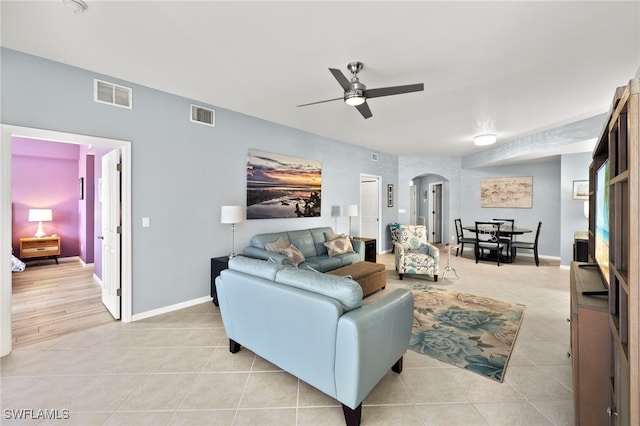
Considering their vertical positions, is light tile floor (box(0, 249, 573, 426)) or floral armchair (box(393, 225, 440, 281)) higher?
floral armchair (box(393, 225, 440, 281))

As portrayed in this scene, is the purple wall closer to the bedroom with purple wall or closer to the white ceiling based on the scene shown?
the bedroom with purple wall

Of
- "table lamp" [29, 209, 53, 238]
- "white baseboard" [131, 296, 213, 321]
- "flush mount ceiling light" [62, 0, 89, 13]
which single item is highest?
"flush mount ceiling light" [62, 0, 89, 13]

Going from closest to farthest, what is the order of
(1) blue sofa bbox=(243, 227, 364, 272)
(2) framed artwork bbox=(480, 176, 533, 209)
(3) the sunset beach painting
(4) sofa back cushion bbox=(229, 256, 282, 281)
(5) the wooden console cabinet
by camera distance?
(5) the wooden console cabinet → (4) sofa back cushion bbox=(229, 256, 282, 281) → (1) blue sofa bbox=(243, 227, 364, 272) → (3) the sunset beach painting → (2) framed artwork bbox=(480, 176, 533, 209)

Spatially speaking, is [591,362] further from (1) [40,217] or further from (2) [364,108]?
(1) [40,217]

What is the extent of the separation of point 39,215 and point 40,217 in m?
0.05

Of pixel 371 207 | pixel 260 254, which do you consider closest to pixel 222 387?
pixel 260 254

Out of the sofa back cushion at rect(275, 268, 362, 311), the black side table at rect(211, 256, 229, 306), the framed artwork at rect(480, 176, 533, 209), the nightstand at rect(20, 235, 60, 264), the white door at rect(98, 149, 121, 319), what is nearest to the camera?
the sofa back cushion at rect(275, 268, 362, 311)

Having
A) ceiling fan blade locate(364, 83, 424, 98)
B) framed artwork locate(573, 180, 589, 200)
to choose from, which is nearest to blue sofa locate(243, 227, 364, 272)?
ceiling fan blade locate(364, 83, 424, 98)

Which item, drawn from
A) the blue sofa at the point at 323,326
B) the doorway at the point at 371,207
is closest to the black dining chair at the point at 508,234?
the doorway at the point at 371,207

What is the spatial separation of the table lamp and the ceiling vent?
4.93 m

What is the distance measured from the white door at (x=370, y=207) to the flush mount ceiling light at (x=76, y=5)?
20.5 ft

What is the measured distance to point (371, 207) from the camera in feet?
25.3

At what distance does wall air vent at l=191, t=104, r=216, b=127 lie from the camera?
3818 millimetres

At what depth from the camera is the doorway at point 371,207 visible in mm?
7613
